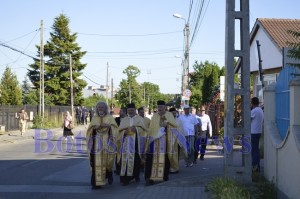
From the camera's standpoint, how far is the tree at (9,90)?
48875mm

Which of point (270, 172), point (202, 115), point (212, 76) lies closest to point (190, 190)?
point (270, 172)

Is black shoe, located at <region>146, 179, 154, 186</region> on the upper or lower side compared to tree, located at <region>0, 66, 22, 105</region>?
lower

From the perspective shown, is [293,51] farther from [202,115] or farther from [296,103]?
[202,115]

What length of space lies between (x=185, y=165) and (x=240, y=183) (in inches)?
201

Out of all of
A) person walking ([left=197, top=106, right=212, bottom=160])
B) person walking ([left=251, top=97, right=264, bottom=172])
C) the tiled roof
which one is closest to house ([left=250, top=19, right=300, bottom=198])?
person walking ([left=251, top=97, right=264, bottom=172])

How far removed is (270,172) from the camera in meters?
9.35

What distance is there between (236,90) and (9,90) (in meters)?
43.1

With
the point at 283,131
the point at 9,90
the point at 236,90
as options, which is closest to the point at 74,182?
the point at 236,90

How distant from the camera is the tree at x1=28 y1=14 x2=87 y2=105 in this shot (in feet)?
198

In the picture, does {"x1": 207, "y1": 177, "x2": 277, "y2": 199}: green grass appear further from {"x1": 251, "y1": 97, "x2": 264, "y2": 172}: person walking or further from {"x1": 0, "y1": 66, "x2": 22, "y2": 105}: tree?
{"x1": 0, "y1": 66, "x2": 22, "y2": 105}: tree

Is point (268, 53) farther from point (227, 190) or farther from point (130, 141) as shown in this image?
point (227, 190)

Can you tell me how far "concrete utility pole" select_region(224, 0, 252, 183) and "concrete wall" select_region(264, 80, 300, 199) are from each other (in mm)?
493

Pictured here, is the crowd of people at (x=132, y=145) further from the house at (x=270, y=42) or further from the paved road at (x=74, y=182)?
the house at (x=270, y=42)

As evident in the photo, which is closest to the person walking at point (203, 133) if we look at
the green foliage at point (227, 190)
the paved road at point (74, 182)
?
the paved road at point (74, 182)
